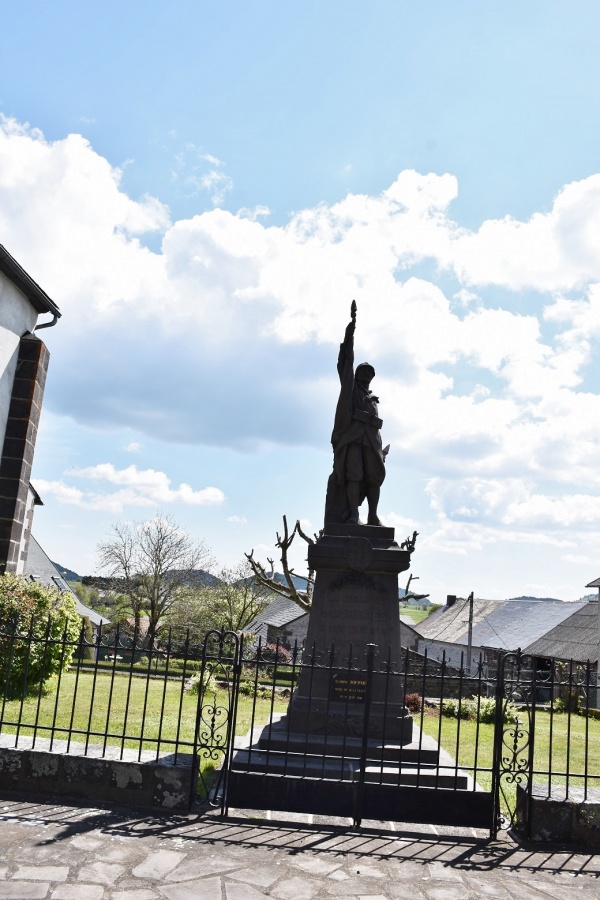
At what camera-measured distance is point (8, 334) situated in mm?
13609

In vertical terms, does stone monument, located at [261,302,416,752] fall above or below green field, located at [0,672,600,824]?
above

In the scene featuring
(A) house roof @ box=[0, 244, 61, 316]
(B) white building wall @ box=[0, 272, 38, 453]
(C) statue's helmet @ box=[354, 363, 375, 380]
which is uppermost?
(A) house roof @ box=[0, 244, 61, 316]

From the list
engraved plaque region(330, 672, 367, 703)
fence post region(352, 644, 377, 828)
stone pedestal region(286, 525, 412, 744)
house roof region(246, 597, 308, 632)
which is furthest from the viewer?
house roof region(246, 597, 308, 632)

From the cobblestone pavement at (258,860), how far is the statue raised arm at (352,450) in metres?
3.74

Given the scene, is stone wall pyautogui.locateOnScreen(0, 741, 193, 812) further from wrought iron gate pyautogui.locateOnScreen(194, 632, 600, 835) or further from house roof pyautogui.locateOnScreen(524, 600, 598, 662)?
house roof pyautogui.locateOnScreen(524, 600, 598, 662)

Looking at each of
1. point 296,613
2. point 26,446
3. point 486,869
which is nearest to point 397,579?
point 486,869

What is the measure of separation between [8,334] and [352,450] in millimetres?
8399

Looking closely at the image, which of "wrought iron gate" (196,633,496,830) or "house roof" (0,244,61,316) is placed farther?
"house roof" (0,244,61,316)

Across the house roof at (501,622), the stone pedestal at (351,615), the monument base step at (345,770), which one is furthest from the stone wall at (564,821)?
the house roof at (501,622)

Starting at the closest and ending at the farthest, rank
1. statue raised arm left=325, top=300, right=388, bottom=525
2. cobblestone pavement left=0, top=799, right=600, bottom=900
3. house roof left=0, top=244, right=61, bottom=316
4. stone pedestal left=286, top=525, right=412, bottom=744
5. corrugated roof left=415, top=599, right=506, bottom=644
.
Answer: cobblestone pavement left=0, top=799, right=600, bottom=900 < stone pedestal left=286, top=525, right=412, bottom=744 < statue raised arm left=325, top=300, right=388, bottom=525 < house roof left=0, top=244, right=61, bottom=316 < corrugated roof left=415, top=599, right=506, bottom=644

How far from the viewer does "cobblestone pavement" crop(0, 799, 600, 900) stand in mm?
4405

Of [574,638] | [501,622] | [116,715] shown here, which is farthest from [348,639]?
[501,622]

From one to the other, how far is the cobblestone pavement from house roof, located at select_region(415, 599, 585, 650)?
3276cm

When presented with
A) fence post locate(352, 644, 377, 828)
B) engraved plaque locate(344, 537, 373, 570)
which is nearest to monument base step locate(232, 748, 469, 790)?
fence post locate(352, 644, 377, 828)
